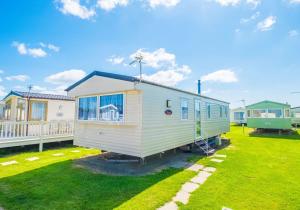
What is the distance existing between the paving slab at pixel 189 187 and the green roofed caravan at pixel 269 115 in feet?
55.5

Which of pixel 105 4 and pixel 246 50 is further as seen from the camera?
pixel 246 50

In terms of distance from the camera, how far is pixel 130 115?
594cm

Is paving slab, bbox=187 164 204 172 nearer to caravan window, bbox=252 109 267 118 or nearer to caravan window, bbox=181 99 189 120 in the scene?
caravan window, bbox=181 99 189 120

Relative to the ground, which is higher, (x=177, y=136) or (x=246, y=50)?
(x=246, y=50)

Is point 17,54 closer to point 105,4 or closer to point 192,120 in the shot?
point 105,4

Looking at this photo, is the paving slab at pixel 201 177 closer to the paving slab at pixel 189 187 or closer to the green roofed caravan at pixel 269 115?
the paving slab at pixel 189 187

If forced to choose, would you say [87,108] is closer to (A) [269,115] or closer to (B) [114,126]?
A: (B) [114,126]

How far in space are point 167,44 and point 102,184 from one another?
31.8 ft

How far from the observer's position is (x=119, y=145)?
6227 mm

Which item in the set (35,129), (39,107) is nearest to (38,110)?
(39,107)

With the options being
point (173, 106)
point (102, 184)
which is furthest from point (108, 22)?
point (102, 184)

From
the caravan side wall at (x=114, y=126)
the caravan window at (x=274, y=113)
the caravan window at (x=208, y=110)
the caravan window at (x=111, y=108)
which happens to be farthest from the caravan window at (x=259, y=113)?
the caravan window at (x=111, y=108)

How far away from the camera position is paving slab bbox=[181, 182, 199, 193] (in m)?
4.15

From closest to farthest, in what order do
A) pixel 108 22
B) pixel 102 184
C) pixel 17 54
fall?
pixel 102 184 < pixel 108 22 < pixel 17 54
